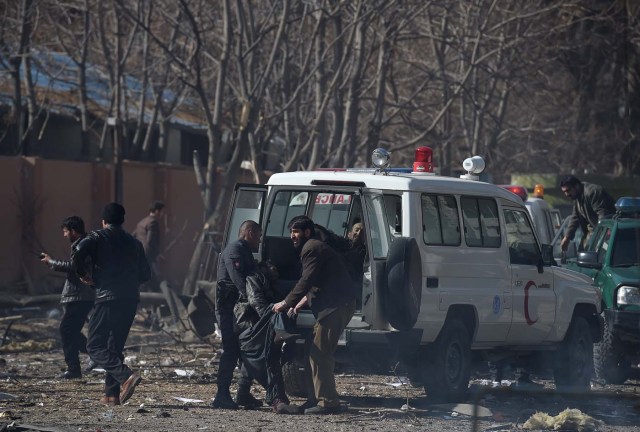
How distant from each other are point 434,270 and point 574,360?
2.67 meters

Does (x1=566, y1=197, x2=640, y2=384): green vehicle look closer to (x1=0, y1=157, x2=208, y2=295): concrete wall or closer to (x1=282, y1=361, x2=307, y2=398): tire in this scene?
(x1=282, y1=361, x2=307, y2=398): tire

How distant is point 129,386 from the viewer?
9.37 m

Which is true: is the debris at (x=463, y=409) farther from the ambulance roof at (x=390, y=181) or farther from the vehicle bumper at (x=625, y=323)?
the vehicle bumper at (x=625, y=323)

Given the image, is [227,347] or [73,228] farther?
[73,228]

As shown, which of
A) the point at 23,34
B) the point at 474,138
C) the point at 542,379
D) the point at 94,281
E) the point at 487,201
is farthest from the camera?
the point at 474,138

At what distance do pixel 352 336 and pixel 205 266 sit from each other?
25.5ft

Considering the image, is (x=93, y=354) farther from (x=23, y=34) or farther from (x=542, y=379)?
(x=23, y=34)

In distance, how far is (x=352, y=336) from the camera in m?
9.31

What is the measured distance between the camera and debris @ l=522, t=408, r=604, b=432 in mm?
8742

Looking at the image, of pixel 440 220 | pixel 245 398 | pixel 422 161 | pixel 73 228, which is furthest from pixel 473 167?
pixel 73 228

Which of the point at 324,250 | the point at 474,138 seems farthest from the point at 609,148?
the point at 324,250

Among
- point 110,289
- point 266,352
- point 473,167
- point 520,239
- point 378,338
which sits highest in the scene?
point 473,167

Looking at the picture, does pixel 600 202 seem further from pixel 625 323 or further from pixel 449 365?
pixel 449 365

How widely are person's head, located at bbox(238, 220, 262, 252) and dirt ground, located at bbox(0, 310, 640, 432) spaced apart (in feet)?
4.79
